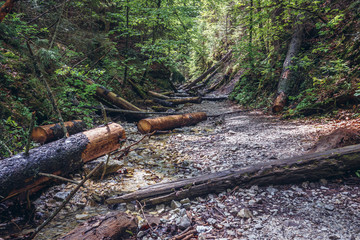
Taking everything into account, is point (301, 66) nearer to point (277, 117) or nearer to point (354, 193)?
point (277, 117)

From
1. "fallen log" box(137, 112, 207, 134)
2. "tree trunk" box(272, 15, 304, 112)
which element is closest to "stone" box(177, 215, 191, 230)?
"fallen log" box(137, 112, 207, 134)

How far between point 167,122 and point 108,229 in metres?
5.40

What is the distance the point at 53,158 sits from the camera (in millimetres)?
3057

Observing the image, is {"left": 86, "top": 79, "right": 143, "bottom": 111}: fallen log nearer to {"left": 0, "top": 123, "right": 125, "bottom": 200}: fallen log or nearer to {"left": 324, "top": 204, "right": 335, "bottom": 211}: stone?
{"left": 0, "top": 123, "right": 125, "bottom": 200}: fallen log

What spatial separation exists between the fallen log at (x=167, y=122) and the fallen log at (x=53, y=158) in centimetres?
224

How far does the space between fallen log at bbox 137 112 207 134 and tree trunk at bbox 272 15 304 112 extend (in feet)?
11.0

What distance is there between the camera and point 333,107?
18.6 feet

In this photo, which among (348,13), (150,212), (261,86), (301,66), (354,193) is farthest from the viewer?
(261,86)

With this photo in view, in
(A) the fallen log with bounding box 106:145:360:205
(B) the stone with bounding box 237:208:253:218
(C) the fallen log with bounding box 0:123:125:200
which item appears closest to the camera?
(B) the stone with bounding box 237:208:253:218

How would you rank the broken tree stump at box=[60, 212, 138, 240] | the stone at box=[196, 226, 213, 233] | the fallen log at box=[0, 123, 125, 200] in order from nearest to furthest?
the broken tree stump at box=[60, 212, 138, 240] < the stone at box=[196, 226, 213, 233] < the fallen log at box=[0, 123, 125, 200]

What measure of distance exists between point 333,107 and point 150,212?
624cm

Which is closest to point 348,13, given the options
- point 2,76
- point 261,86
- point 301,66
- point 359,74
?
point 301,66

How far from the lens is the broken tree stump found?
78.7 inches

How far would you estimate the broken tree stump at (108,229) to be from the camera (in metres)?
2.00
